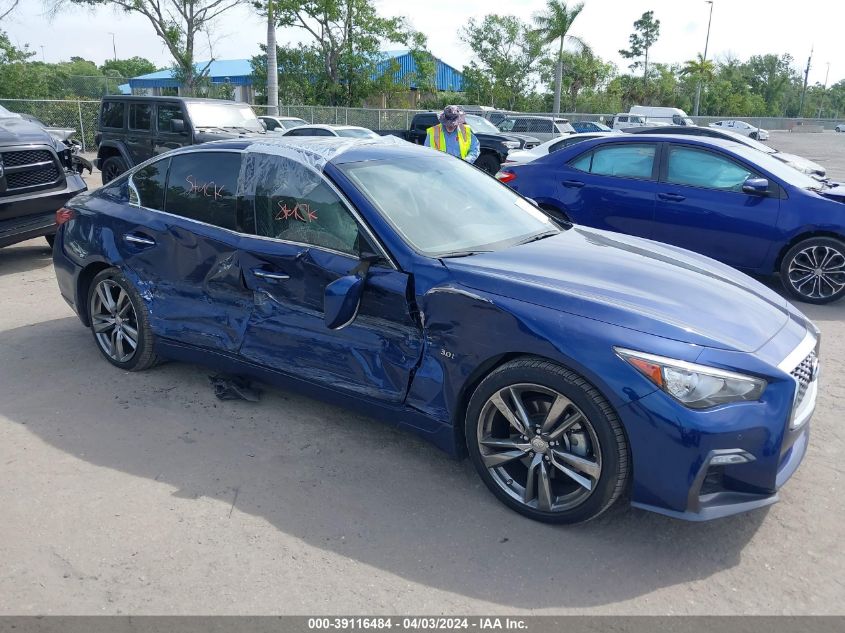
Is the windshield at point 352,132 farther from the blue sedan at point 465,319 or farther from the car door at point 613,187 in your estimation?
the blue sedan at point 465,319

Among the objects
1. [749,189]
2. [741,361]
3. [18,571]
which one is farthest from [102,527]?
[749,189]

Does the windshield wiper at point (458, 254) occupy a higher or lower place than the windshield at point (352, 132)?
lower

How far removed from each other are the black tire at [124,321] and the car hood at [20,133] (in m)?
3.94

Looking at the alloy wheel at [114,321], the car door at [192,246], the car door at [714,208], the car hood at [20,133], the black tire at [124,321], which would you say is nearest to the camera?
the car door at [192,246]

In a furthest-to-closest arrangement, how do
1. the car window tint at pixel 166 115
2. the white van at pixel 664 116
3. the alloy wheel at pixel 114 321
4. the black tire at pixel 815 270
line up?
the white van at pixel 664 116, the car window tint at pixel 166 115, the black tire at pixel 815 270, the alloy wheel at pixel 114 321

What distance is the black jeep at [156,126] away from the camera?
40.0 feet

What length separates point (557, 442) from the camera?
3.13 metres

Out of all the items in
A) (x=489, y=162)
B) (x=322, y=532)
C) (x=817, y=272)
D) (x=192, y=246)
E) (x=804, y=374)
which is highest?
(x=489, y=162)

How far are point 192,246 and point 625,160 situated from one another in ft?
17.2

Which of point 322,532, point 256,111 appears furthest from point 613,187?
point 256,111

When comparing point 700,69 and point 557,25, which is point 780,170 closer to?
point 557,25

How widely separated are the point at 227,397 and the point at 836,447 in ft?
12.0

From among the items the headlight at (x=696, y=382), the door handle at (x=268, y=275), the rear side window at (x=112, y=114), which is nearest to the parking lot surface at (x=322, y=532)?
the headlight at (x=696, y=382)
